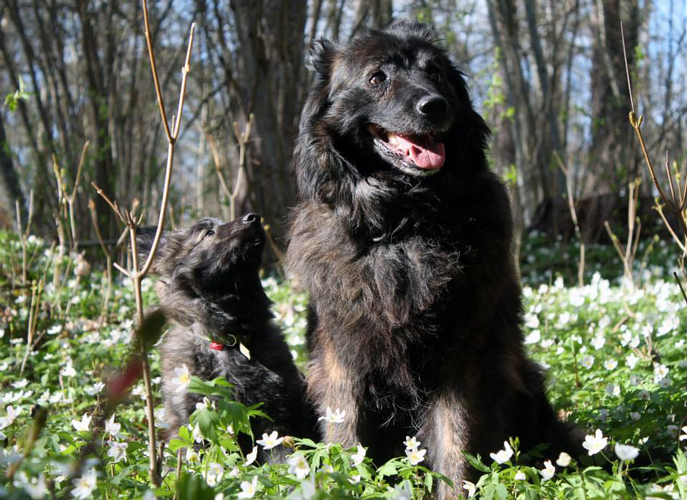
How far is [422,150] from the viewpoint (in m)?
3.02

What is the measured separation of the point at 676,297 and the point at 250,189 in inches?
186

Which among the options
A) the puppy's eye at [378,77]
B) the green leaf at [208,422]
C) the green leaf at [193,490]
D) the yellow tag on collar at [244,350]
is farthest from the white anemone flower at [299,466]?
the puppy's eye at [378,77]

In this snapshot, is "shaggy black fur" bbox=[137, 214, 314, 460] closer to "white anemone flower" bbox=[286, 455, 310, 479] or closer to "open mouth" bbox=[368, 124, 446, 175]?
"open mouth" bbox=[368, 124, 446, 175]

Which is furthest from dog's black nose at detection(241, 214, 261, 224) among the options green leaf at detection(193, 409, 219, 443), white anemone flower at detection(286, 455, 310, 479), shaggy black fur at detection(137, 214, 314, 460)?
white anemone flower at detection(286, 455, 310, 479)

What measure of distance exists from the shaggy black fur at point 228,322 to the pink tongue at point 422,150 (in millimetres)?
1239

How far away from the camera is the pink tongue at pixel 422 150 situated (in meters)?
2.96

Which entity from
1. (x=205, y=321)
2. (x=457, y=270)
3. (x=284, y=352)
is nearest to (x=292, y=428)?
(x=284, y=352)

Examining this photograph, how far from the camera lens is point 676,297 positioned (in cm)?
547

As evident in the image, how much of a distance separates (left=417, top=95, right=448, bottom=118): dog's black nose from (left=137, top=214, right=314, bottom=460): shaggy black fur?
4.73ft

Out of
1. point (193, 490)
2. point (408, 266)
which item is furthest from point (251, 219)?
point (193, 490)

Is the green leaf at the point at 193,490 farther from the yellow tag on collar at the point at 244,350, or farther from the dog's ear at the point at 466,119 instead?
the dog's ear at the point at 466,119

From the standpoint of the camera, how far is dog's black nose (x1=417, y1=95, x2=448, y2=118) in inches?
114

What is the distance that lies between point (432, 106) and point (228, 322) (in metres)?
1.82

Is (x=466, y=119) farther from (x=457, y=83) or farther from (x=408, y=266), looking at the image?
(x=408, y=266)
